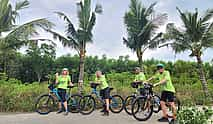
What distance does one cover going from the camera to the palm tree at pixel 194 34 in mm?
19766

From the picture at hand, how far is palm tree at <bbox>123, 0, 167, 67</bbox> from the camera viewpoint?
21172 mm

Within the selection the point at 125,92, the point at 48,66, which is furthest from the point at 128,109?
the point at 48,66

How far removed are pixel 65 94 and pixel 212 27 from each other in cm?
1197

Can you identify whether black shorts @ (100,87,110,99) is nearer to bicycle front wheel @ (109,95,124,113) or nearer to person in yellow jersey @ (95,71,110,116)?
person in yellow jersey @ (95,71,110,116)

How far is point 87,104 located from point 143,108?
2862 mm

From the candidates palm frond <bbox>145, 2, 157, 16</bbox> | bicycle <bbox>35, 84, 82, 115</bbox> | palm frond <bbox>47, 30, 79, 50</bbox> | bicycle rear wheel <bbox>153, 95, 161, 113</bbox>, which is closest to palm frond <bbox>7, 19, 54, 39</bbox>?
palm frond <bbox>47, 30, 79, 50</bbox>

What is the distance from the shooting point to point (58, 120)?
32.7 feet

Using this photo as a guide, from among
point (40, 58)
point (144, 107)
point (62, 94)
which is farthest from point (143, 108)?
point (40, 58)

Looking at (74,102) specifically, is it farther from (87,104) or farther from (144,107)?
(144,107)

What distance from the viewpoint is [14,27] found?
17062 millimetres

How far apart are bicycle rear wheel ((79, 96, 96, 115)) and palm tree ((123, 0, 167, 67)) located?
10.0 meters

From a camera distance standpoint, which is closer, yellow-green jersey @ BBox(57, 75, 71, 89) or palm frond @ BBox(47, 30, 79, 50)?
yellow-green jersey @ BBox(57, 75, 71, 89)

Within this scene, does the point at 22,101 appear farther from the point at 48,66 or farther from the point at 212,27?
the point at 48,66

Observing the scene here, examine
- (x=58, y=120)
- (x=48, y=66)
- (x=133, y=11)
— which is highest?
(x=133, y=11)
